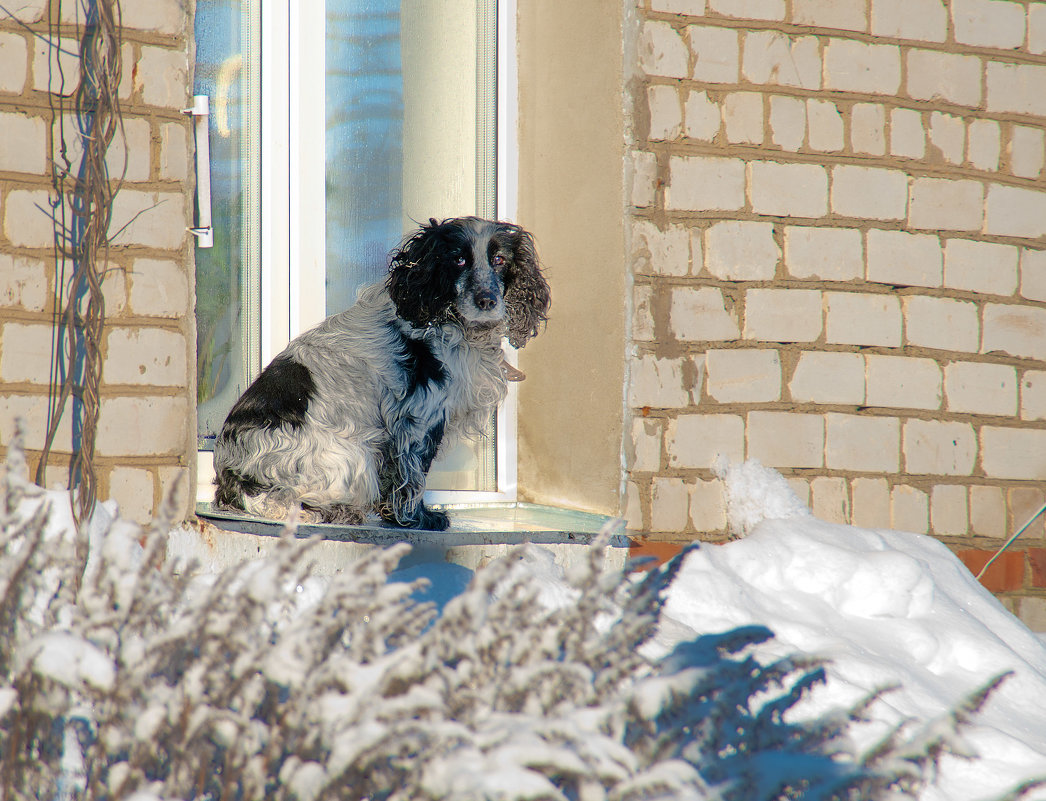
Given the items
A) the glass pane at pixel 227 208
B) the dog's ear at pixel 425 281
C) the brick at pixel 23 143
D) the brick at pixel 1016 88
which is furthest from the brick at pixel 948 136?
the brick at pixel 23 143

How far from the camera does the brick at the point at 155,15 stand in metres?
2.76

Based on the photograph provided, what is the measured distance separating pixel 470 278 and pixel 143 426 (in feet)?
4.00

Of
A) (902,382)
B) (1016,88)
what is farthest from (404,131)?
(1016,88)

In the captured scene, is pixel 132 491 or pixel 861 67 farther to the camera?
pixel 861 67

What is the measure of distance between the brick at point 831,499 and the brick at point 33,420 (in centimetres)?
260

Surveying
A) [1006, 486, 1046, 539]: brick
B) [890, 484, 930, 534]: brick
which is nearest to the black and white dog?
[890, 484, 930, 534]: brick

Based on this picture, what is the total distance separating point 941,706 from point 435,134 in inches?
116

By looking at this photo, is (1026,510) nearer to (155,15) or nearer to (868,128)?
(868,128)

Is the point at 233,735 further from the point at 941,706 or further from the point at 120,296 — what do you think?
the point at 120,296

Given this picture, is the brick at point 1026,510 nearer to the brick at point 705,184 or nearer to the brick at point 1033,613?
the brick at point 1033,613

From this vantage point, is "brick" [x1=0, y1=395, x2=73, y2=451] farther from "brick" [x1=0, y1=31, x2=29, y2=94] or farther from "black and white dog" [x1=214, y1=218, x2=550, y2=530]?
"brick" [x1=0, y1=31, x2=29, y2=94]

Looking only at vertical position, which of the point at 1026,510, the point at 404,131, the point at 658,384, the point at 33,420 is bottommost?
the point at 1026,510

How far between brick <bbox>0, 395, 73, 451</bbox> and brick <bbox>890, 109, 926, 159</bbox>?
313 cm

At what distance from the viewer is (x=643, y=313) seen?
325 centimetres
